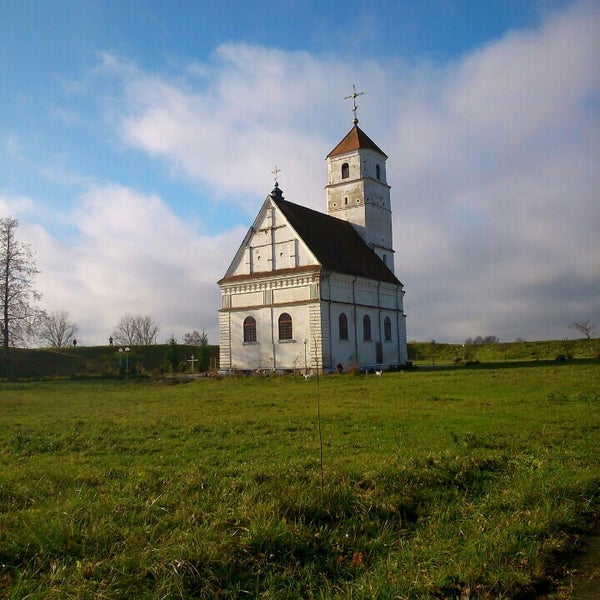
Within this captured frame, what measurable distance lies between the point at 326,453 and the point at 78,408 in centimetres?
1136

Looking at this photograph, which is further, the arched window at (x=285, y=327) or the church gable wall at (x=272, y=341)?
the arched window at (x=285, y=327)

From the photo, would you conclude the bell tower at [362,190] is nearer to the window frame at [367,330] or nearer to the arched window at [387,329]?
the arched window at [387,329]

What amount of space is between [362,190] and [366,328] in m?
11.2

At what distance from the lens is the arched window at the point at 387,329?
3893cm

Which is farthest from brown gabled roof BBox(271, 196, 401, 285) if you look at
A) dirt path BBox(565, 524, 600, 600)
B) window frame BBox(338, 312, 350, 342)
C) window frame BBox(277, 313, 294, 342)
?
dirt path BBox(565, 524, 600, 600)

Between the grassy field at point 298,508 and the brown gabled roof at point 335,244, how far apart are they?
74.4 feet

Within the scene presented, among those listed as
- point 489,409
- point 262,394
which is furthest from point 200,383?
point 489,409

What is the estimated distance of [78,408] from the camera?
A: 1733 centimetres

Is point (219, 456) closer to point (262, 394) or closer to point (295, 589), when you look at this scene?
point (295, 589)

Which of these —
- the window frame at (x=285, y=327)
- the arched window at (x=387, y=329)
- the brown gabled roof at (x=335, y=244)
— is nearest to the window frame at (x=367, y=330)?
the arched window at (x=387, y=329)

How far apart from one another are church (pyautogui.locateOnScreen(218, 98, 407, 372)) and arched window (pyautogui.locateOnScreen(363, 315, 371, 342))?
0.21 feet

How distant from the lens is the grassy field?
14.4 feet

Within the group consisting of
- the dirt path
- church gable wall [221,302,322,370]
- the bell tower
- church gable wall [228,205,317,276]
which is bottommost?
the dirt path

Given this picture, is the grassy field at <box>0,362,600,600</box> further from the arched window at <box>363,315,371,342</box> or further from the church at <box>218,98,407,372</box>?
the arched window at <box>363,315,371,342</box>
